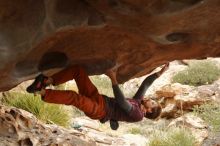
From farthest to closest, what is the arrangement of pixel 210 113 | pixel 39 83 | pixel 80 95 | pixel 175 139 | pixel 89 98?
pixel 210 113
pixel 175 139
pixel 89 98
pixel 80 95
pixel 39 83

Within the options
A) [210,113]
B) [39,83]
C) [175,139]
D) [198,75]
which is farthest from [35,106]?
[198,75]

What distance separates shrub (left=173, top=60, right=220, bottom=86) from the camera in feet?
61.7

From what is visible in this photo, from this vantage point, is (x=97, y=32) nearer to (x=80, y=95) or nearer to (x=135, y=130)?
(x=80, y=95)

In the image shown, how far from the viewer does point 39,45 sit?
492cm

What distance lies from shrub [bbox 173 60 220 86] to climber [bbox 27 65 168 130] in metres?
12.3

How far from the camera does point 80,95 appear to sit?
591 cm

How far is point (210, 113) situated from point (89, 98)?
8.46 metres

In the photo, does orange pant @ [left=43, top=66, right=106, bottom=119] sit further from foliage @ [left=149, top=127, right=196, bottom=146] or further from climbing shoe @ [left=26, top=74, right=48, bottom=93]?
foliage @ [left=149, top=127, right=196, bottom=146]

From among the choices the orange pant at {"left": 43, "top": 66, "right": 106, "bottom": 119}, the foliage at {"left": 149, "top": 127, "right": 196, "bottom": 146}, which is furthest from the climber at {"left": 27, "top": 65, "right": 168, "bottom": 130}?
the foliage at {"left": 149, "top": 127, "right": 196, "bottom": 146}

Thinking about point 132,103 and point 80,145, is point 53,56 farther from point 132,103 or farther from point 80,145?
point 80,145

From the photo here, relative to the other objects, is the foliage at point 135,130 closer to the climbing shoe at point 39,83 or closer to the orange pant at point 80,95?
the orange pant at point 80,95

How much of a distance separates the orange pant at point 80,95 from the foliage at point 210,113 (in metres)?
7.40

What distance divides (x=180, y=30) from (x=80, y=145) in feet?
9.56

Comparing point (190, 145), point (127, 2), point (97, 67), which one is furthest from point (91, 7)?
point (190, 145)
